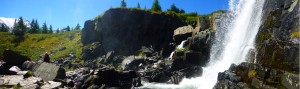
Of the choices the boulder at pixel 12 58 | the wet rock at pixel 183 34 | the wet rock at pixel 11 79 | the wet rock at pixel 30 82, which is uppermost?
the wet rock at pixel 183 34

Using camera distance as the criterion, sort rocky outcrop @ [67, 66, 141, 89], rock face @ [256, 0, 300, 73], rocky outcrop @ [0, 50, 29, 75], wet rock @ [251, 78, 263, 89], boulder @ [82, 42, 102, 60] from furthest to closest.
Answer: boulder @ [82, 42, 102, 60] → rocky outcrop @ [67, 66, 141, 89] → rocky outcrop @ [0, 50, 29, 75] → wet rock @ [251, 78, 263, 89] → rock face @ [256, 0, 300, 73]

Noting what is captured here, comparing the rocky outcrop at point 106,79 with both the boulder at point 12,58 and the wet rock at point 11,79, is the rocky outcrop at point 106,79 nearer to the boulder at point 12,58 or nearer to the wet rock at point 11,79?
the boulder at point 12,58

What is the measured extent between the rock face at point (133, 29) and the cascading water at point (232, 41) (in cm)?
3440

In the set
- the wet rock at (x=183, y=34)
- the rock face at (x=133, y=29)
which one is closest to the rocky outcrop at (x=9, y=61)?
the wet rock at (x=183, y=34)

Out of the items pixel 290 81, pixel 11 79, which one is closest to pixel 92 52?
pixel 11 79

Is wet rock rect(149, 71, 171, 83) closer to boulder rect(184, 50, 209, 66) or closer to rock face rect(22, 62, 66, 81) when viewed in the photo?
boulder rect(184, 50, 209, 66)

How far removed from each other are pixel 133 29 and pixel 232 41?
54.5m

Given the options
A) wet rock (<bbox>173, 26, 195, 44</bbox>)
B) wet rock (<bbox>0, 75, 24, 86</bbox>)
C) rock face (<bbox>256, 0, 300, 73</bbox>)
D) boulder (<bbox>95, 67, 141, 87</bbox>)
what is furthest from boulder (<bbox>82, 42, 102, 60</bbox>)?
rock face (<bbox>256, 0, 300, 73</bbox>)

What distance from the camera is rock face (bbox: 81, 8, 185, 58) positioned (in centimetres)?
11219

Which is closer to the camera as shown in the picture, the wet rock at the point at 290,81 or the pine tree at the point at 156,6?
the wet rock at the point at 290,81

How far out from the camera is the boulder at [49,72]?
4394cm

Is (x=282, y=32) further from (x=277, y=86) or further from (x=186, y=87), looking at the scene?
(x=186, y=87)

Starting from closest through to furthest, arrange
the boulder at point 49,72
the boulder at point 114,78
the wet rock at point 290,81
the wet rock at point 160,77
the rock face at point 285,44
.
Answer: the wet rock at point 290,81, the rock face at point 285,44, the boulder at point 49,72, the boulder at point 114,78, the wet rock at point 160,77

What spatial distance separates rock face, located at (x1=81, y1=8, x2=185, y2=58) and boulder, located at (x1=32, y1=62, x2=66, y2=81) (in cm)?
6174
